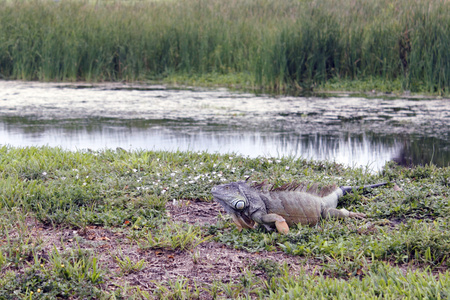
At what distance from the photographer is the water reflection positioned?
8.11 meters

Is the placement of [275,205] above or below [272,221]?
above

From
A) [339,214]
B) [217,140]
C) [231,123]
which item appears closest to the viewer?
[339,214]

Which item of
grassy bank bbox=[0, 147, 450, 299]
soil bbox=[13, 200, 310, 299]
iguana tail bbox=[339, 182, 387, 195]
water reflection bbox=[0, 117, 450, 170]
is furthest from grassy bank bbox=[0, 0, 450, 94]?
soil bbox=[13, 200, 310, 299]

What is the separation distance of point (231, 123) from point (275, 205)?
18.7ft

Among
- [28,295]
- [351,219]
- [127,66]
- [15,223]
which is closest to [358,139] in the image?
[351,219]

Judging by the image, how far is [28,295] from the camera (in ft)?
11.5

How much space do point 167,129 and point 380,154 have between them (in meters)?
3.82

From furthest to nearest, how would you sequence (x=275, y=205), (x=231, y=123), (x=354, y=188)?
(x=231, y=123) → (x=354, y=188) → (x=275, y=205)

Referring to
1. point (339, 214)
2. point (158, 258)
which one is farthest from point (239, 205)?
point (339, 214)

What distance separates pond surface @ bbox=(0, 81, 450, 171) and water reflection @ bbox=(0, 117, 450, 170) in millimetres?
17

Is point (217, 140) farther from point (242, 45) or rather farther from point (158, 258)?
point (242, 45)

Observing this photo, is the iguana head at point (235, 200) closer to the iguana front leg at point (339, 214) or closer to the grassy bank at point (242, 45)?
the iguana front leg at point (339, 214)

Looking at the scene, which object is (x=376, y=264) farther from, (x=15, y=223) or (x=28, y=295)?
(x=15, y=223)

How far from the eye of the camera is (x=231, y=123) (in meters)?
10.2
